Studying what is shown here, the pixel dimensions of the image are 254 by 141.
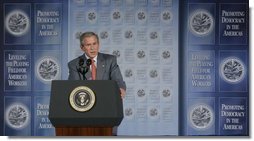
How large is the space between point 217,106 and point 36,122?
6.68 feet

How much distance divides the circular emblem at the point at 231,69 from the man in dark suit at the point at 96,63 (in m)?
1.13

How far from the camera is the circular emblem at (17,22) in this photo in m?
6.19

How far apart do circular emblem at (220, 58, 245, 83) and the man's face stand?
142 cm

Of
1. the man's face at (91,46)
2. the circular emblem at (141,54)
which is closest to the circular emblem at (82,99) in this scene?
the man's face at (91,46)

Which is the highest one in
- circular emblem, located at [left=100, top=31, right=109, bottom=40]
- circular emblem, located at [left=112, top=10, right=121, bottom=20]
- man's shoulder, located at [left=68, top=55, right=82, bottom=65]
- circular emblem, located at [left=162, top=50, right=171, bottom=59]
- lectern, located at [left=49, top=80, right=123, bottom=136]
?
circular emblem, located at [left=112, top=10, right=121, bottom=20]

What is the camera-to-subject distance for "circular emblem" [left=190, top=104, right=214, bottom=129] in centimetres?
616

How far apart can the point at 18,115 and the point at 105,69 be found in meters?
1.12

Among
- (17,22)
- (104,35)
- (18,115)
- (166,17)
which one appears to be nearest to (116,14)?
(104,35)

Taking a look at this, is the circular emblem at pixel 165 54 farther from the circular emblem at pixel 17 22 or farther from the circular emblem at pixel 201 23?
the circular emblem at pixel 17 22

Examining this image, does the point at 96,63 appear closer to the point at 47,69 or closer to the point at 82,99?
the point at 47,69

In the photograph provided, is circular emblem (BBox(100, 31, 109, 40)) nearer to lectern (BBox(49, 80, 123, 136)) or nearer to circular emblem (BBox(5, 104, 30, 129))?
circular emblem (BBox(5, 104, 30, 129))

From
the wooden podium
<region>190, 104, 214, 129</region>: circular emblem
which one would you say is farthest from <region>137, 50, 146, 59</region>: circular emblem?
the wooden podium

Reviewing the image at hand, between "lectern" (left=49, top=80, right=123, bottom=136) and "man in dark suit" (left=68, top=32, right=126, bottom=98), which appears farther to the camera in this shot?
"man in dark suit" (left=68, top=32, right=126, bottom=98)

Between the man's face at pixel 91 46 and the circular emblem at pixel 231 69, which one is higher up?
the man's face at pixel 91 46
